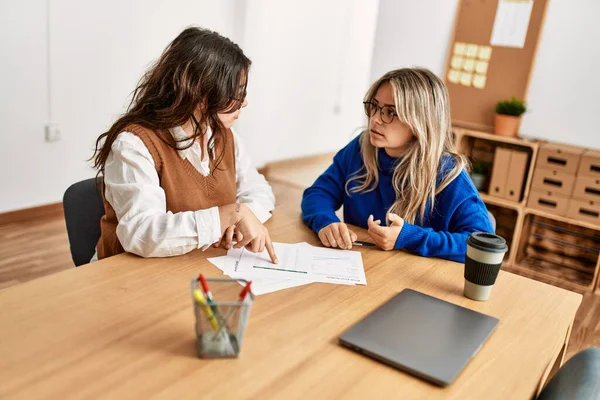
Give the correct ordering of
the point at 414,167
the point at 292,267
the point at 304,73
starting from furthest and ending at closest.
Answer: the point at 304,73 < the point at 414,167 < the point at 292,267

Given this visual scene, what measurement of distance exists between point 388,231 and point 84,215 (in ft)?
2.74

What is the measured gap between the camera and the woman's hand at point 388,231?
56.5 inches

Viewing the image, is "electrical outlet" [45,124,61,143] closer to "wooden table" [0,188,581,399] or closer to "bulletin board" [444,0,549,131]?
"wooden table" [0,188,581,399]

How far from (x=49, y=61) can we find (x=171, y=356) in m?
2.81

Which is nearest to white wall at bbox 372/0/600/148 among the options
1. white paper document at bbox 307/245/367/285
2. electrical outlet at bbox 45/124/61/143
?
white paper document at bbox 307/245/367/285

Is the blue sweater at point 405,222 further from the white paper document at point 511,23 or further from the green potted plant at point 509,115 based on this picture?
the white paper document at point 511,23

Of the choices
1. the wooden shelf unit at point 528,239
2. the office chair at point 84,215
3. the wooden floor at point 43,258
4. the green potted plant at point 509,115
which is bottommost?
the wooden floor at point 43,258

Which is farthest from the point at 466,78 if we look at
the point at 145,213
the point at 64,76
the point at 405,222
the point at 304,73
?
the point at 145,213

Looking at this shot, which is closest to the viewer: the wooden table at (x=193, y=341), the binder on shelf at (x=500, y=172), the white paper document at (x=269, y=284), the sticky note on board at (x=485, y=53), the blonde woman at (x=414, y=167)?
the wooden table at (x=193, y=341)

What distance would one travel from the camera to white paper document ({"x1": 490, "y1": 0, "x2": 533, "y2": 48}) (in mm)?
3162

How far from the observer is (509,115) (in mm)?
3213

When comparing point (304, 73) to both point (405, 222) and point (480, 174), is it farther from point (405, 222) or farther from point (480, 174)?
point (405, 222)

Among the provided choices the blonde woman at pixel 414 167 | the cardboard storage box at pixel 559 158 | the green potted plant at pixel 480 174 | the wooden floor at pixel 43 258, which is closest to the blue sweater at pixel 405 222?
the blonde woman at pixel 414 167

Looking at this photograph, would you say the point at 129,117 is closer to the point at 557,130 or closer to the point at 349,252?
the point at 349,252
